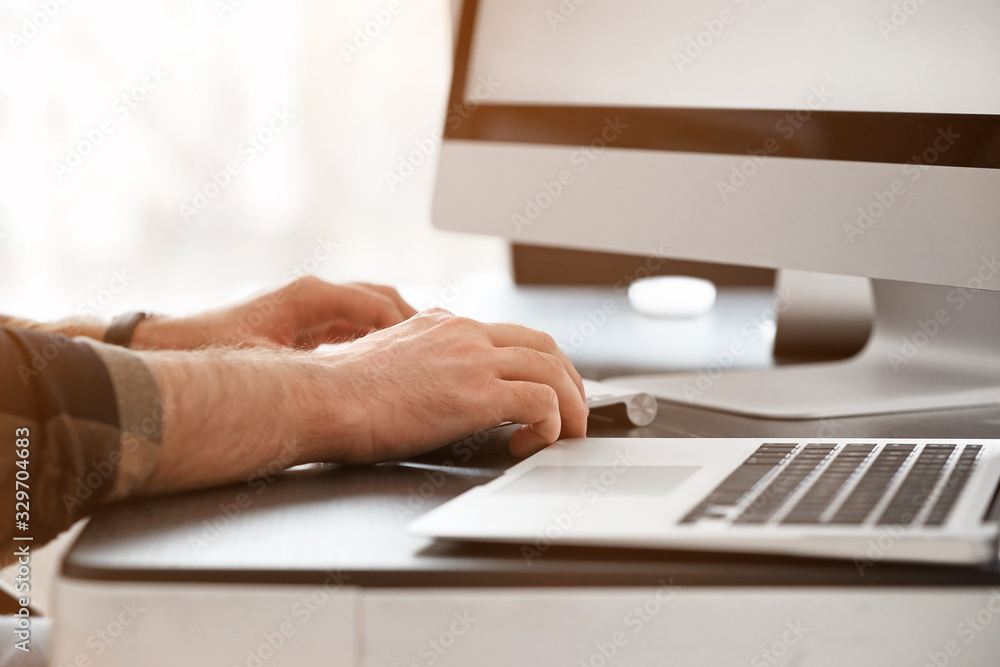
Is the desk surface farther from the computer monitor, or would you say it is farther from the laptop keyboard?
the computer monitor

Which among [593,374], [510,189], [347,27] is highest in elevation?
[347,27]

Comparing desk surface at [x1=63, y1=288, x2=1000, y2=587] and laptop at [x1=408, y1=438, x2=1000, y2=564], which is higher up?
laptop at [x1=408, y1=438, x2=1000, y2=564]

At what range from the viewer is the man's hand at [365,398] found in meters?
0.48

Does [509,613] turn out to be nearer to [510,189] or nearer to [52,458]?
[52,458]

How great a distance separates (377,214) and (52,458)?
91.6 inches

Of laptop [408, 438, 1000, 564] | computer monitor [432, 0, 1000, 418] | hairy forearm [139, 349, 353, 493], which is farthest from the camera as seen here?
computer monitor [432, 0, 1000, 418]

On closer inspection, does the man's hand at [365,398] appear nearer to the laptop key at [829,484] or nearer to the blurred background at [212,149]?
the laptop key at [829,484]

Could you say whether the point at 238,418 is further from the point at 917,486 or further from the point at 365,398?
the point at 917,486

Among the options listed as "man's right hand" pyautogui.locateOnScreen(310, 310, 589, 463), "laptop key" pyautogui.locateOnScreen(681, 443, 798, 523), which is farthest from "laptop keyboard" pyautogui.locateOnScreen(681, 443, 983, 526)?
"man's right hand" pyautogui.locateOnScreen(310, 310, 589, 463)

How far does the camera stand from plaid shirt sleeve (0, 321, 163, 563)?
0.44 metres

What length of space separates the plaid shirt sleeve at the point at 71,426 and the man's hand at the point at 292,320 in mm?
334

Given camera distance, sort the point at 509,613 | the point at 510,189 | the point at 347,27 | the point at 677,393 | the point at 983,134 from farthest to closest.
Answer: the point at 347,27, the point at 510,189, the point at 677,393, the point at 983,134, the point at 509,613

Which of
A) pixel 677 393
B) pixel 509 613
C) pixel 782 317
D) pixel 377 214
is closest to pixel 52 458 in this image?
pixel 509 613

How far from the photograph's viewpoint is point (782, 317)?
0.95 meters
